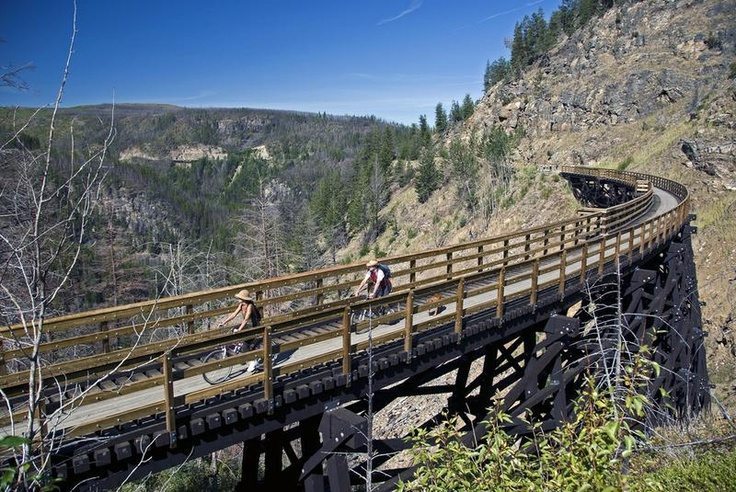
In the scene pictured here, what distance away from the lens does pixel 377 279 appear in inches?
336

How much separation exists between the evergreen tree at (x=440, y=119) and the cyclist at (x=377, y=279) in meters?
103

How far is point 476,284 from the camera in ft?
37.6

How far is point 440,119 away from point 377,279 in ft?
344

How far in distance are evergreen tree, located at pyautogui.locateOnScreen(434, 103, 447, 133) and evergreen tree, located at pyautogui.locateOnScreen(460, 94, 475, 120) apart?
5.93 meters

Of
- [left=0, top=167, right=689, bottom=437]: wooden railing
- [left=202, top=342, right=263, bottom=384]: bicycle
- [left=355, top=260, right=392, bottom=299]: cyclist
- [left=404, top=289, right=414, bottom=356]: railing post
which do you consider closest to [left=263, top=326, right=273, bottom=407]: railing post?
[left=0, top=167, right=689, bottom=437]: wooden railing

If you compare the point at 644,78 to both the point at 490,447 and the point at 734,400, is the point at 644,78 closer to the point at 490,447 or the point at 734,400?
the point at 734,400

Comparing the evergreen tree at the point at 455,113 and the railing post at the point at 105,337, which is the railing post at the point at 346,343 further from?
the evergreen tree at the point at 455,113

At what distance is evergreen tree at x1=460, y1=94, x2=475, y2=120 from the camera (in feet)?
326

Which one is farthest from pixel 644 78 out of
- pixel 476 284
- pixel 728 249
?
pixel 476 284

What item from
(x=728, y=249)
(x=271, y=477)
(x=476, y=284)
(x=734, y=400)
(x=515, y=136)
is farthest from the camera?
(x=515, y=136)

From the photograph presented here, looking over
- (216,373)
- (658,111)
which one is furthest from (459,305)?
(658,111)

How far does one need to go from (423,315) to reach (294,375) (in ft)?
12.0

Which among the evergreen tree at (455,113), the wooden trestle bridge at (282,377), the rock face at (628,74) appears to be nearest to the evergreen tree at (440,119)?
the evergreen tree at (455,113)

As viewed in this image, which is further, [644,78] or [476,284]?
[644,78]
